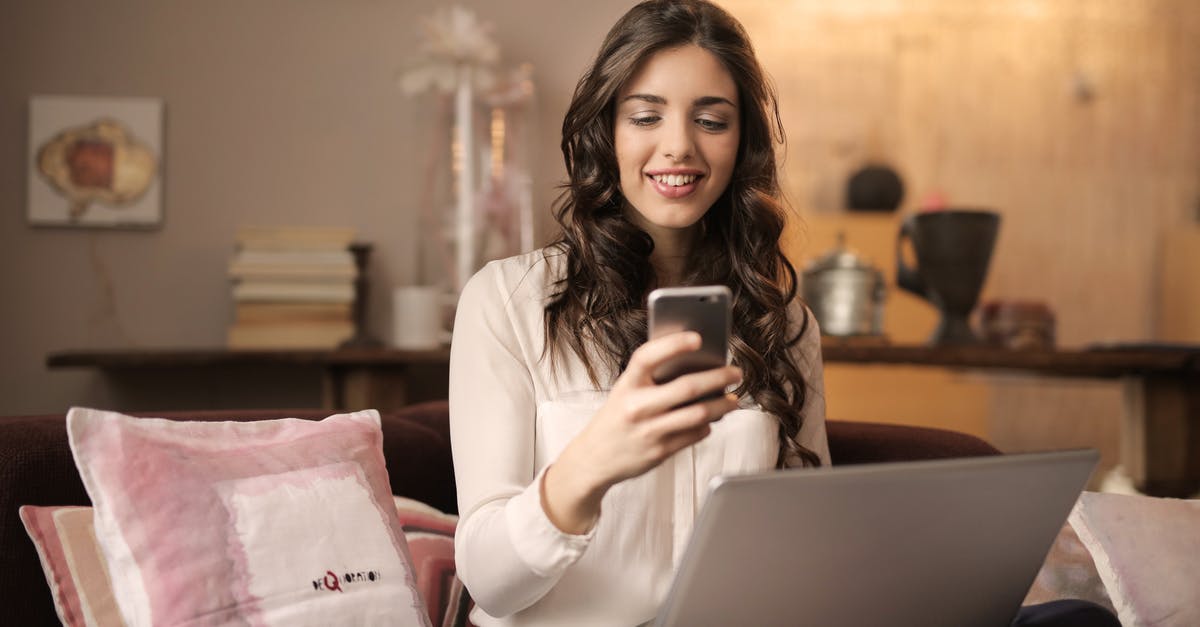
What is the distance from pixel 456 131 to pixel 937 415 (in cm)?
195

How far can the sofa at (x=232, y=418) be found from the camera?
132cm

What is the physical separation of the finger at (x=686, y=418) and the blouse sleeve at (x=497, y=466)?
0.20 m

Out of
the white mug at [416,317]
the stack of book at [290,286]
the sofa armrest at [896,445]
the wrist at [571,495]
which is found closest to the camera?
the wrist at [571,495]

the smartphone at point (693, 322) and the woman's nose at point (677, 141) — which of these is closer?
the smartphone at point (693, 322)

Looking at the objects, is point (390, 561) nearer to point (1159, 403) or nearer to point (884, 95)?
point (1159, 403)

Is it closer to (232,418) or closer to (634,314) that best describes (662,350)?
(634,314)

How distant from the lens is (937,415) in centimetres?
384

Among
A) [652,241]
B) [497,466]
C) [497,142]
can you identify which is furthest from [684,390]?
[497,142]

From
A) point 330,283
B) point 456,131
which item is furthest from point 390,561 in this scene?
point 456,131

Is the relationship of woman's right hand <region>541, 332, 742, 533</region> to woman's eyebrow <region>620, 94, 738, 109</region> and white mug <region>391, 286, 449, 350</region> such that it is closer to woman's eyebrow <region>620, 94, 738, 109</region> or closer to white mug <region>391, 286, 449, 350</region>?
woman's eyebrow <region>620, 94, 738, 109</region>

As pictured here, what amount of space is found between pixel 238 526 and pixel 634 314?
54cm

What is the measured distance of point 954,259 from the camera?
8.53 feet

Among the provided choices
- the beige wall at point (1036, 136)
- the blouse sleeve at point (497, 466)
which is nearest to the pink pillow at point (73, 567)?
the blouse sleeve at point (497, 466)

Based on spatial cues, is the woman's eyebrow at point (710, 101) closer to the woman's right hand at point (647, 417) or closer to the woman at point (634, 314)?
the woman at point (634, 314)
